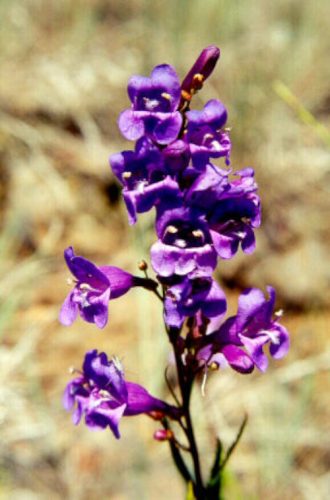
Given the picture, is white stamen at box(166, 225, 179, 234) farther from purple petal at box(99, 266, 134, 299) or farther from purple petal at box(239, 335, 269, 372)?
purple petal at box(239, 335, 269, 372)

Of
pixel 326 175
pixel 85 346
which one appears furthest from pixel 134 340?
pixel 326 175

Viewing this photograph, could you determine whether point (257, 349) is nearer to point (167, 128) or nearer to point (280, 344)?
point (280, 344)

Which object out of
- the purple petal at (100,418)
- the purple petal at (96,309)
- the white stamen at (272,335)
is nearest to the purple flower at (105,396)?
the purple petal at (100,418)

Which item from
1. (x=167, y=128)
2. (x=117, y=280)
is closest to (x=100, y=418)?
(x=117, y=280)

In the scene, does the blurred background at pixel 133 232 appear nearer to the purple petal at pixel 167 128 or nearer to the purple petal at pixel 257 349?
the purple petal at pixel 257 349

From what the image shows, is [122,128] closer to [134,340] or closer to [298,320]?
[134,340]

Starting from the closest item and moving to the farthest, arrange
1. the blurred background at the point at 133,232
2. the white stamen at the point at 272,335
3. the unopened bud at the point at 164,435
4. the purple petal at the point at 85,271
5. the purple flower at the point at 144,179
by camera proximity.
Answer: the purple flower at the point at 144,179
the purple petal at the point at 85,271
the white stamen at the point at 272,335
the unopened bud at the point at 164,435
the blurred background at the point at 133,232

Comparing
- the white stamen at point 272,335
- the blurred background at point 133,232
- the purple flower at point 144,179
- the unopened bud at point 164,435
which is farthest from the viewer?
the blurred background at point 133,232
